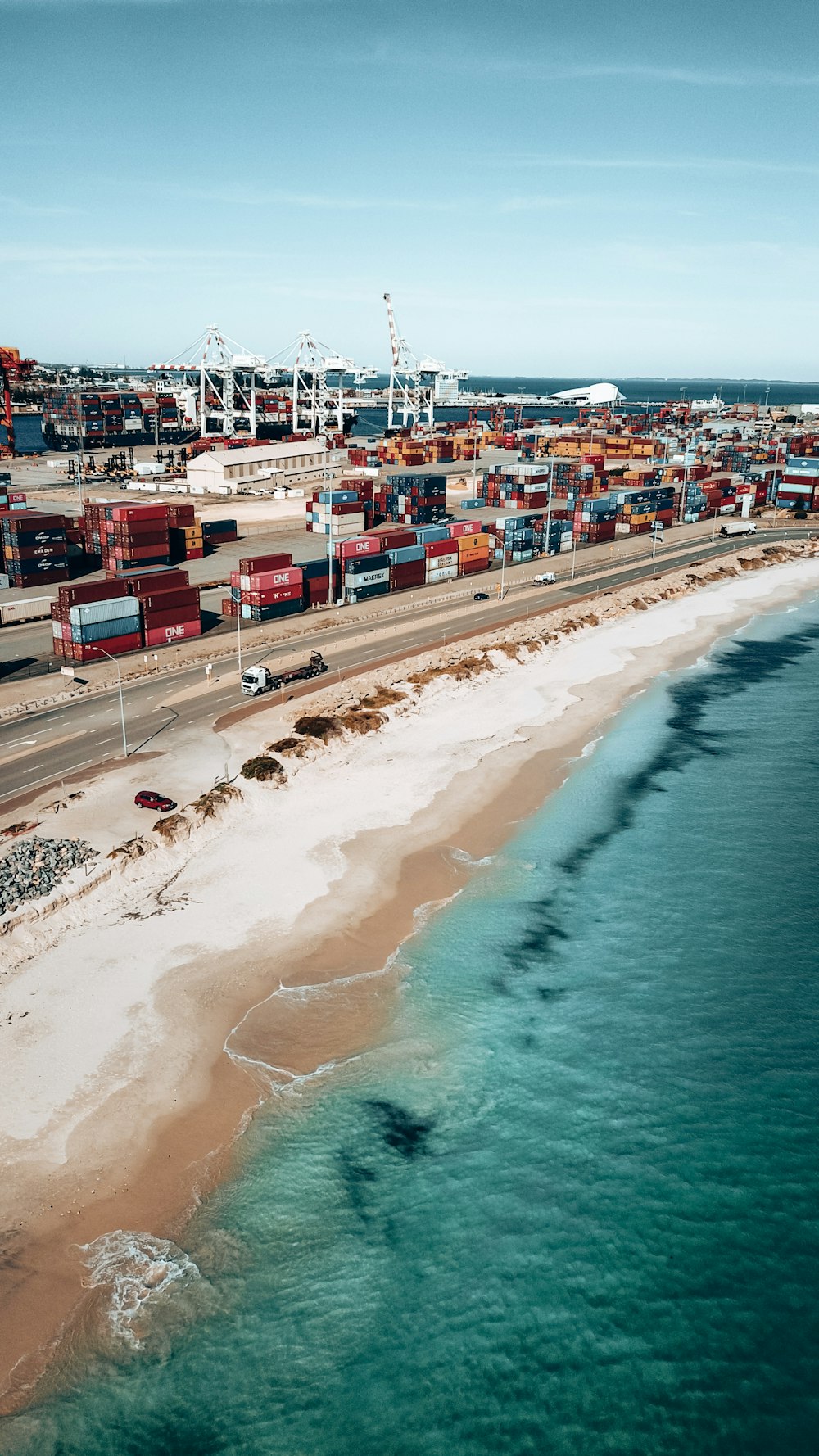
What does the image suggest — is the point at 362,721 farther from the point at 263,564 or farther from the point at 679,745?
the point at 263,564

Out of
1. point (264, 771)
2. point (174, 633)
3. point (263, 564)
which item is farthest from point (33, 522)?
point (264, 771)

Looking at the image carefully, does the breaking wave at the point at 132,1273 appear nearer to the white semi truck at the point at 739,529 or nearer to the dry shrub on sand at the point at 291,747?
the dry shrub on sand at the point at 291,747

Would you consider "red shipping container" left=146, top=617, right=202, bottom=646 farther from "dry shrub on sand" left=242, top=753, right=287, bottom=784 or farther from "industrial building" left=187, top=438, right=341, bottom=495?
"industrial building" left=187, top=438, right=341, bottom=495

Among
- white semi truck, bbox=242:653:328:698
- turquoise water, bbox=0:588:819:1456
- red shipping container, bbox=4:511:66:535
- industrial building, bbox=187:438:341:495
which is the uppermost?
industrial building, bbox=187:438:341:495

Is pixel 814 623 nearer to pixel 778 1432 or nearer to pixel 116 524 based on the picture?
pixel 116 524

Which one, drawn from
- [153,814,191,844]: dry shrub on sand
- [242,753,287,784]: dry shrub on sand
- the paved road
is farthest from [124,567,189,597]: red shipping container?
[153,814,191,844]: dry shrub on sand

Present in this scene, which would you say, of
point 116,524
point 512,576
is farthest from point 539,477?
point 116,524
